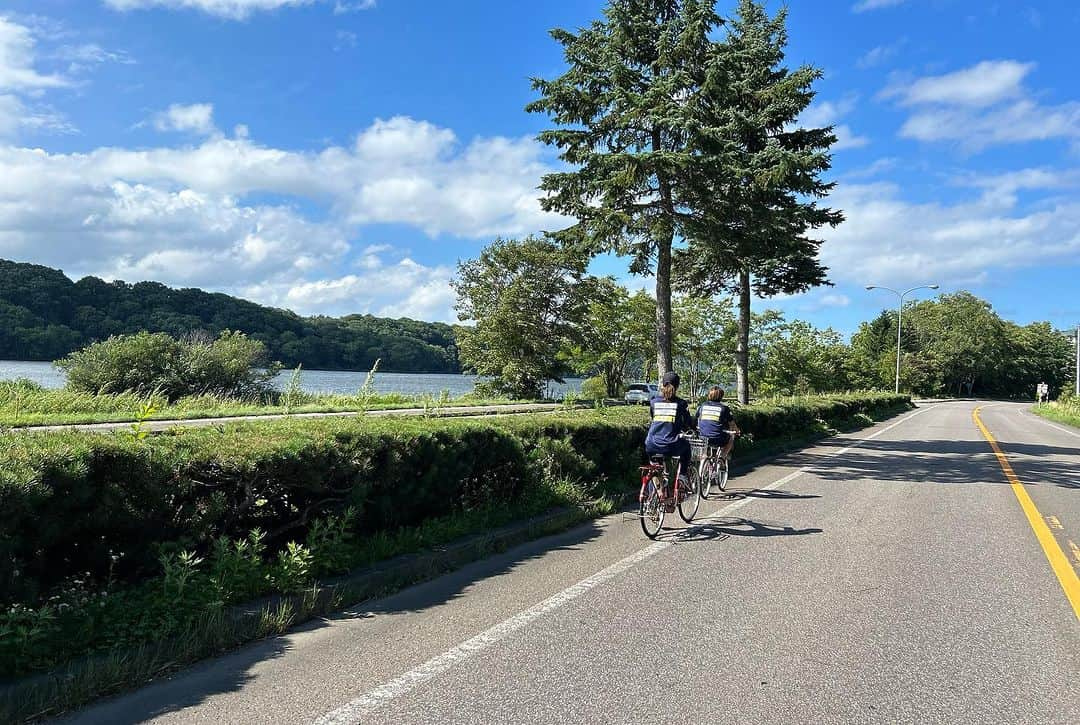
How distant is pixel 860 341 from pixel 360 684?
10608cm

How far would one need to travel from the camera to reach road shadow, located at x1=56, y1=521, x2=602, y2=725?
349cm

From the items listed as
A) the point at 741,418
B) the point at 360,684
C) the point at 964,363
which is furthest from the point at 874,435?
the point at 964,363

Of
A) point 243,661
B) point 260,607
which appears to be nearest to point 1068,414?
point 260,607

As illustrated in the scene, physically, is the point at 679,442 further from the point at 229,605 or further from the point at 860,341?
the point at 860,341

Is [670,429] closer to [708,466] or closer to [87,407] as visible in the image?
[708,466]

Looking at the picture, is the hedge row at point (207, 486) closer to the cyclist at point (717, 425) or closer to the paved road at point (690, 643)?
the paved road at point (690, 643)

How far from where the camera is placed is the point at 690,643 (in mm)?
4488

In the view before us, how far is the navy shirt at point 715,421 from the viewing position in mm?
10883

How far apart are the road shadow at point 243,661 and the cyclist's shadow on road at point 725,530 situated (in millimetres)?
1962

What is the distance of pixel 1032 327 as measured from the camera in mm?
127250

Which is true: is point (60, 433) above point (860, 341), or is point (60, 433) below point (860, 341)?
below

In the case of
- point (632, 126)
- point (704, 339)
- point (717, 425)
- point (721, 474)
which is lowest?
point (721, 474)

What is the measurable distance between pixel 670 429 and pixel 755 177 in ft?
31.3

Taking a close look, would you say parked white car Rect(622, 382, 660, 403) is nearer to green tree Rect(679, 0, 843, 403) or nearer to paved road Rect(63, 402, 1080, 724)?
green tree Rect(679, 0, 843, 403)
